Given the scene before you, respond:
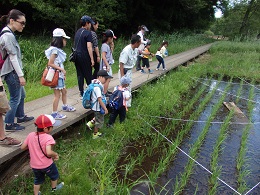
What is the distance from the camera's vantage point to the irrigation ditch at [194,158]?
3084 mm

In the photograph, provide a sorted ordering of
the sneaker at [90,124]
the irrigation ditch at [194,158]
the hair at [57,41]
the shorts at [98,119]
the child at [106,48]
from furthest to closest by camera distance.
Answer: the child at [106,48]
the sneaker at [90,124]
the shorts at [98,119]
the hair at [57,41]
the irrigation ditch at [194,158]

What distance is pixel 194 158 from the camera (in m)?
3.66

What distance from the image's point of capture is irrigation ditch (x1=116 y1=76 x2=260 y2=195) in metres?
3.08

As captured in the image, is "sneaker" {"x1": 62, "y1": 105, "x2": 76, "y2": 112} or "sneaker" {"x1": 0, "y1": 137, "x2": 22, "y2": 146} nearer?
"sneaker" {"x1": 0, "y1": 137, "x2": 22, "y2": 146}

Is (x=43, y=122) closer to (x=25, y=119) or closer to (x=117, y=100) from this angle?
(x=25, y=119)

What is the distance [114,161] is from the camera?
3.31m

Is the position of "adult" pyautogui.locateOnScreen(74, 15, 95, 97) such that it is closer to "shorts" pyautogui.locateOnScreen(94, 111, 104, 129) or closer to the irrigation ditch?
"shorts" pyautogui.locateOnScreen(94, 111, 104, 129)

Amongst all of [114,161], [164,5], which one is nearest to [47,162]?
[114,161]

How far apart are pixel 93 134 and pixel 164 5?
19913 mm

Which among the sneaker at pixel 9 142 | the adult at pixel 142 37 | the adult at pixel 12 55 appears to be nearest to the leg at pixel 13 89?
the adult at pixel 12 55

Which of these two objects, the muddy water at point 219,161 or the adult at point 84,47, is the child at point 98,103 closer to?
the adult at point 84,47

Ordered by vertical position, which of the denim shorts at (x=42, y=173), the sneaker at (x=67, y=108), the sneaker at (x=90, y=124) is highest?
the sneaker at (x=67, y=108)

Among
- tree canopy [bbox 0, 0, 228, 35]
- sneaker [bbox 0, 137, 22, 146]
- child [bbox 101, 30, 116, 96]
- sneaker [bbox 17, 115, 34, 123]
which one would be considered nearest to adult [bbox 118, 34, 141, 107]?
child [bbox 101, 30, 116, 96]

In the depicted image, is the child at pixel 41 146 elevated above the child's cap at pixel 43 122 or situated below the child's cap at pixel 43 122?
below
